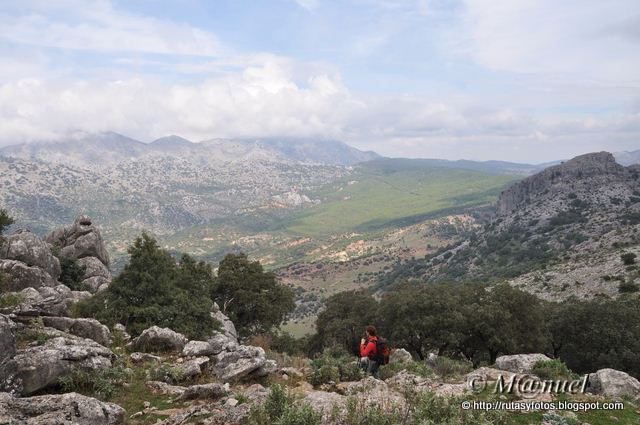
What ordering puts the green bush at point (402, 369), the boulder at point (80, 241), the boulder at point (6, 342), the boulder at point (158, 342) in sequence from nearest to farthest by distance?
1. the boulder at point (6, 342)
2. the green bush at point (402, 369)
3. the boulder at point (158, 342)
4. the boulder at point (80, 241)

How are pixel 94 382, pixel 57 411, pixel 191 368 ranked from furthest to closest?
pixel 191 368, pixel 94 382, pixel 57 411

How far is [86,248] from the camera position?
5506 centimetres

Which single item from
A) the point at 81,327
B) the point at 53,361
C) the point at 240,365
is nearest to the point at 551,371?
the point at 240,365

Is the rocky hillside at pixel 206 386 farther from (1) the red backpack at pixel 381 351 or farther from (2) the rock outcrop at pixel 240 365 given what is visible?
(1) the red backpack at pixel 381 351

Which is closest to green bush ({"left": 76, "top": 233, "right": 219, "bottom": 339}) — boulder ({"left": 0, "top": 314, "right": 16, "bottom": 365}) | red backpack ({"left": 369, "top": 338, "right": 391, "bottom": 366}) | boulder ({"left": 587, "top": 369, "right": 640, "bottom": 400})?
boulder ({"left": 0, "top": 314, "right": 16, "bottom": 365})

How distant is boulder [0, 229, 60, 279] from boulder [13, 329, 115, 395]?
30.1m

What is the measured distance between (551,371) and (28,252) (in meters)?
46.0

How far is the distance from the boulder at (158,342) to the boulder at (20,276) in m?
18.9

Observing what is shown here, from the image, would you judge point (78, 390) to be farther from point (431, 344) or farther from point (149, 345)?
point (431, 344)

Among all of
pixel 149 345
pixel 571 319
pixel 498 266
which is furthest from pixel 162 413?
pixel 498 266

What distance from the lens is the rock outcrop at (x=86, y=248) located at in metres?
52.0

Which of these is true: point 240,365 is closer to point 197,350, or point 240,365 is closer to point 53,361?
point 197,350

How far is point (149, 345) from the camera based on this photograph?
21047mm

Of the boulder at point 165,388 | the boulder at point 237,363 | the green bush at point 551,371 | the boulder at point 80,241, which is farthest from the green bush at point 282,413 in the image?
the boulder at point 80,241
